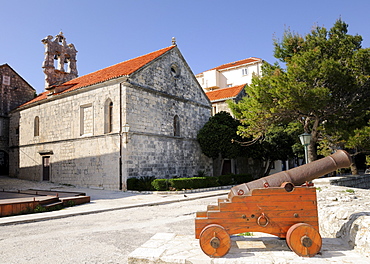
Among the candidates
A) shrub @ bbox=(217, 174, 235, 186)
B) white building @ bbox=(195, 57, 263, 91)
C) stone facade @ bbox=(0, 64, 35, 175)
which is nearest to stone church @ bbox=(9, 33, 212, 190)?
shrub @ bbox=(217, 174, 235, 186)

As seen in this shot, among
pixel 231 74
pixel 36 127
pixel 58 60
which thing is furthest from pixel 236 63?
pixel 36 127

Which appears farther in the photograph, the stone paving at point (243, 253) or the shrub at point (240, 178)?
the shrub at point (240, 178)

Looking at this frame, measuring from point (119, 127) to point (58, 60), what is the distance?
55.4 ft

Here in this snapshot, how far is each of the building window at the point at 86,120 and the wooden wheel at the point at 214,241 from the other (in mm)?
16559

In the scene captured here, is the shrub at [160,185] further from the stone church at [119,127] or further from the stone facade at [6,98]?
the stone facade at [6,98]

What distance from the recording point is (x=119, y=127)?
1766cm

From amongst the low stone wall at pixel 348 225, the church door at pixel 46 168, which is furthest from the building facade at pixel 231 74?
the low stone wall at pixel 348 225

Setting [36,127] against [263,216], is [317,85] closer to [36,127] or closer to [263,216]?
Answer: [263,216]

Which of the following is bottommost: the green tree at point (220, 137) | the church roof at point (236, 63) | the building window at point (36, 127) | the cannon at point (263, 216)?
the cannon at point (263, 216)

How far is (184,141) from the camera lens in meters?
21.8

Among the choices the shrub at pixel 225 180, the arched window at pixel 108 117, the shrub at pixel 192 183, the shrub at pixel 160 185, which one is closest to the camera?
the shrub at pixel 160 185

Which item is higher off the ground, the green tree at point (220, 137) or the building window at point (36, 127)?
the building window at point (36, 127)

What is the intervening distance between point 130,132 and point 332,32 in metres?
12.7

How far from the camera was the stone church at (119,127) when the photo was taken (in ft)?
58.3
